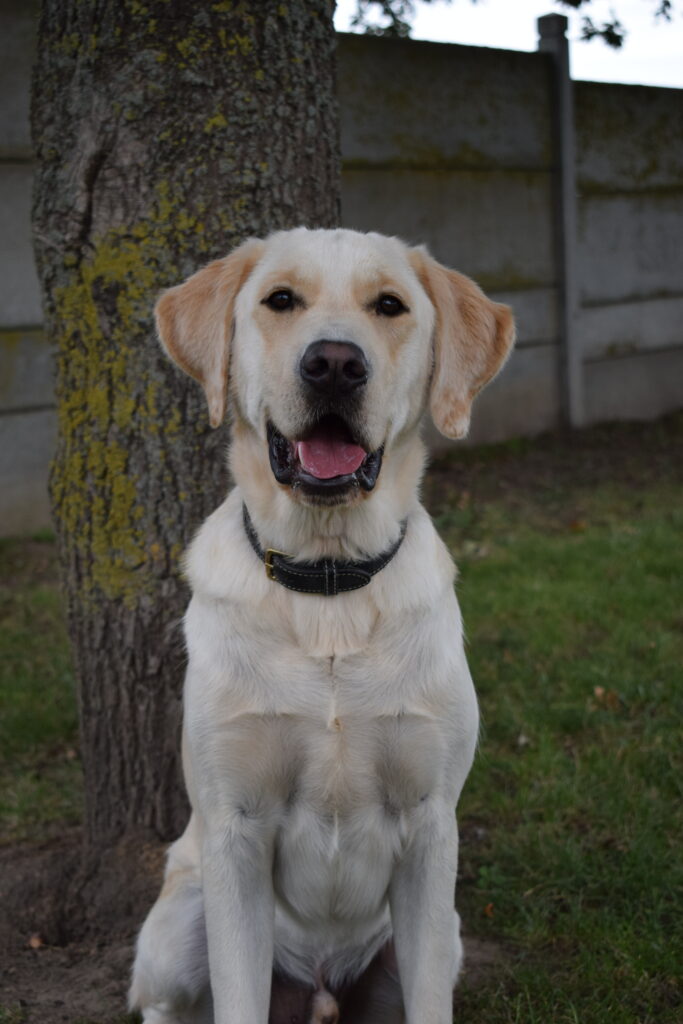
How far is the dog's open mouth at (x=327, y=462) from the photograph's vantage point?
7.41ft

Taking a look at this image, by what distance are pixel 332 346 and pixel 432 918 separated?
1169 mm

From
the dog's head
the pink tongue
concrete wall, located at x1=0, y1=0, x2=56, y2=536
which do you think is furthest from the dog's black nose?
concrete wall, located at x1=0, y1=0, x2=56, y2=536

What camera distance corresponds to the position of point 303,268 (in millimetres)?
2447

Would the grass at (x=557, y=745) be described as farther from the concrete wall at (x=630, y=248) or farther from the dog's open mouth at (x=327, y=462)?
the concrete wall at (x=630, y=248)

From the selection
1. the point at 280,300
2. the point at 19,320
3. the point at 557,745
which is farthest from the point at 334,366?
the point at 19,320

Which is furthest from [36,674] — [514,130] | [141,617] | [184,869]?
[514,130]

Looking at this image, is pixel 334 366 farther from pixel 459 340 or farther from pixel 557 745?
pixel 557 745

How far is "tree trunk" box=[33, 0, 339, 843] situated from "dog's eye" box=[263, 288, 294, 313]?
0.61 metres

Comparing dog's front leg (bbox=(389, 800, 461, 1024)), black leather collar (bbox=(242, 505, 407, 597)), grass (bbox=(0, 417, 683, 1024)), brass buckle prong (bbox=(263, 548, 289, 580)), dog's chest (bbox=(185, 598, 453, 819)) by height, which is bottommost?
grass (bbox=(0, 417, 683, 1024))

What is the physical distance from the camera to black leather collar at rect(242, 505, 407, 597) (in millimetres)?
2379

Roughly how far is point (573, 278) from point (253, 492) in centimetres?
665

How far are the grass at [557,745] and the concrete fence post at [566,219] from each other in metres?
1.95

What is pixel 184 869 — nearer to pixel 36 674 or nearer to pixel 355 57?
pixel 36 674

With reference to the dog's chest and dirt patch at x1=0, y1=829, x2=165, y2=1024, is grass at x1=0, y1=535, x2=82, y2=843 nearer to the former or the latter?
dirt patch at x1=0, y1=829, x2=165, y2=1024
